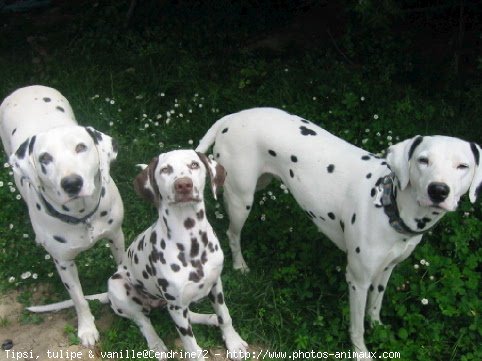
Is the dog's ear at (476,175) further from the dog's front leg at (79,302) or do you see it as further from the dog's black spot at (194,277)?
the dog's front leg at (79,302)

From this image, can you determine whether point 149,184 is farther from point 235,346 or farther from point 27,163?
point 235,346

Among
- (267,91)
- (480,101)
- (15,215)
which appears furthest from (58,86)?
(480,101)

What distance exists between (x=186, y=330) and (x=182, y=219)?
33.3 inches

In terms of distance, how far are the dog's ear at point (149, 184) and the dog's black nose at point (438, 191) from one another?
1.63m

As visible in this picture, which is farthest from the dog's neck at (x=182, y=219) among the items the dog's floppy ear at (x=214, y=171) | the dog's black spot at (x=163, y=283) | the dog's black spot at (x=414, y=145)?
the dog's black spot at (x=414, y=145)

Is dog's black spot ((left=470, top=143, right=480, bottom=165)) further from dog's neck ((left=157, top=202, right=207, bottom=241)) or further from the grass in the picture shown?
dog's neck ((left=157, top=202, right=207, bottom=241))

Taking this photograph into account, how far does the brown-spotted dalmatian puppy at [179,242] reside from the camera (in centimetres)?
321

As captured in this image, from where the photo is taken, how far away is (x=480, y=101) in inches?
233

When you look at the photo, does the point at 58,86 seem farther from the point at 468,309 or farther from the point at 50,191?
the point at 468,309

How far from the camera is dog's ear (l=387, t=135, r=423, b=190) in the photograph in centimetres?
313

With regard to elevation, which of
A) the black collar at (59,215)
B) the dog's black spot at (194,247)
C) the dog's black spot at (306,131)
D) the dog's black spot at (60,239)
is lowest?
the dog's black spot at (60,239)

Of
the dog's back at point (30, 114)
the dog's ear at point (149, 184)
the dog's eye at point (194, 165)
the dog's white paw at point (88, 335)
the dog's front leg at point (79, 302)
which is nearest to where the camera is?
the dog's eye at point (194, 165)

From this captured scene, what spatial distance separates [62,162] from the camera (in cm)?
328

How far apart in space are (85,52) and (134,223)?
11.6 feet
